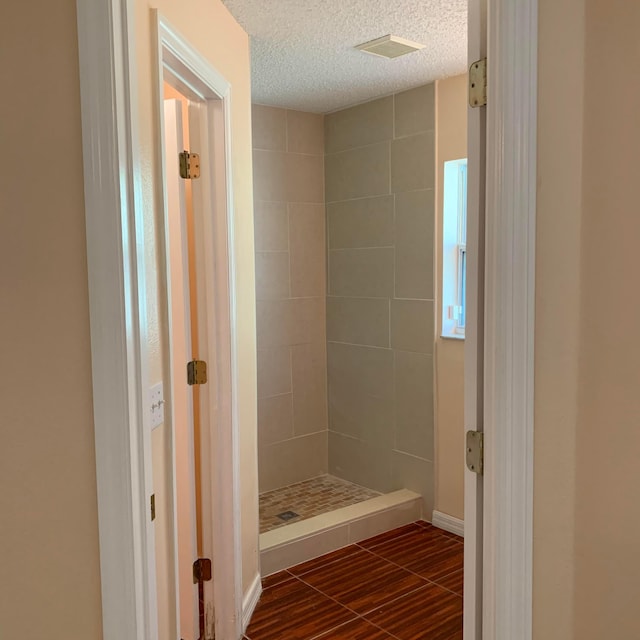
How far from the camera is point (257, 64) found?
128 inches

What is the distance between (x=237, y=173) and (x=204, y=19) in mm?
625

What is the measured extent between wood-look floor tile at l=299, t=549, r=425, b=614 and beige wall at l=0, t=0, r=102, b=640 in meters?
1.96

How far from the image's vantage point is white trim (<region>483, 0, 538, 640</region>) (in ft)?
4.06

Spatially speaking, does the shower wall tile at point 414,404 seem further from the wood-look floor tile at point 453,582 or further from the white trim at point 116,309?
the white trim at point 116,309

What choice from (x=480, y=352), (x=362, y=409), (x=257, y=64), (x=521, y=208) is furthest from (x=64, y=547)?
(x=362, y=409)

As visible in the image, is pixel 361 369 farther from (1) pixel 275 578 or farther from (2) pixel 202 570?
(2) pixel 202 570

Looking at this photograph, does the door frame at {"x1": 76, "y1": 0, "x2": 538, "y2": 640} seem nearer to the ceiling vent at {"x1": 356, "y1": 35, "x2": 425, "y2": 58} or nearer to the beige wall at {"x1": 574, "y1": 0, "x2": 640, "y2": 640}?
the beige wall at {"x1": 574, "y1": 0, "x2": 640, "y2": 640}

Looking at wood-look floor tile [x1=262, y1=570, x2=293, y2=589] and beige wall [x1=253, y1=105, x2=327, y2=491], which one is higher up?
beige wall [x1=253, y1=105, x2=327, y2=491]

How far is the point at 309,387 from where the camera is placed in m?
4.50

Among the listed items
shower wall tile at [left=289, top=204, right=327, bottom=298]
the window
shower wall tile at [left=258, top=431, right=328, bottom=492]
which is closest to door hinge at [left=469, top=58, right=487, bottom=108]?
the window

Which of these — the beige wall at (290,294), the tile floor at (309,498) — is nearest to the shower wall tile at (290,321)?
the beige wall at (290,294)

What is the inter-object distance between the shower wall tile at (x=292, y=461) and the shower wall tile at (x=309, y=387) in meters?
0.08

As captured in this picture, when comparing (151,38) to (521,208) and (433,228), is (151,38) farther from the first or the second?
(433,228)

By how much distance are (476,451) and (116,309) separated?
81cm
